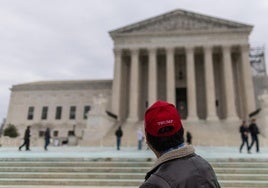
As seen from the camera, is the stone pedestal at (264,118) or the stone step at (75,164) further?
the stone pedestal at (264,118)

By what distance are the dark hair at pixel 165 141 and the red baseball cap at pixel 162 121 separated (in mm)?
32

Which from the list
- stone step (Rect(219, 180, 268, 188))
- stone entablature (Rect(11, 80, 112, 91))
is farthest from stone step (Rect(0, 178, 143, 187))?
Answer: stone entablature (Rect(11, 80, 112, 91))

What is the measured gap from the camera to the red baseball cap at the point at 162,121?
190cm

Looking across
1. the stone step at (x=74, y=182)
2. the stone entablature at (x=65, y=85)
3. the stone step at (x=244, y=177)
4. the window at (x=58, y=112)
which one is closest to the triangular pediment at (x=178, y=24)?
the stone entablature at (x=65, y=85)

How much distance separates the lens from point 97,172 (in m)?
9.57

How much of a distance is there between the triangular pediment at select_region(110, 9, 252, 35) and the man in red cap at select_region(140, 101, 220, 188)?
1518 inches

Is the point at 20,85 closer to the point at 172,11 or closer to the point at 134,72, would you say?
the point at 134,72

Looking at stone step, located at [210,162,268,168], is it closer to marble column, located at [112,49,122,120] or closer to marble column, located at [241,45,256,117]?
marble column, located at [241,45,256,117]

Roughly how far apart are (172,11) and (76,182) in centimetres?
3529

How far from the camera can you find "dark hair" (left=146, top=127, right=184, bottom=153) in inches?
76.5

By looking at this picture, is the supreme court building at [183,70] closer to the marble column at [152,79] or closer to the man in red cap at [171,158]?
the marble column at [152,79]

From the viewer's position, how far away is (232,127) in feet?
107

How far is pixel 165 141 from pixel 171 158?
0.43ft

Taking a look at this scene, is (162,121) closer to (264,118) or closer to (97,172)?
(97,172)
